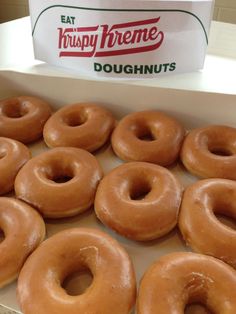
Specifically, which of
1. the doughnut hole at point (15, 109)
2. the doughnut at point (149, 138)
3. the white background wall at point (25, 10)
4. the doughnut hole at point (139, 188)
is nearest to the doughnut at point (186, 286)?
the doughnut hole at point (139, 188)

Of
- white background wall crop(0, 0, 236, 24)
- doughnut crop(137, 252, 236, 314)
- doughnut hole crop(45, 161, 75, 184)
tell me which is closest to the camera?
doughnut crop(137, 252, 236, 314)

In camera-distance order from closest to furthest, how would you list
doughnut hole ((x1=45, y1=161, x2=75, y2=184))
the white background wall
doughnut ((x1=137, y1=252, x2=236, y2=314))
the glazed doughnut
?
doughnut ((x1=137, y1=252, x2=236, y2=314)), doughnut hole ((x1=45, y1=161, x2=75, y2=184)), the glazed doughnut, the white background wall

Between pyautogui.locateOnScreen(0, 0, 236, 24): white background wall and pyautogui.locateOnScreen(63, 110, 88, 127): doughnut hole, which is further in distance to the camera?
pyautogui.locateOnScreen(0, 0, 236, 24): white background wall

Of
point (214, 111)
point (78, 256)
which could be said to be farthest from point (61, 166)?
point (214, 111)

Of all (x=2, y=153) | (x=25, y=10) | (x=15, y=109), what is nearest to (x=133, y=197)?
(x=2, y=153)

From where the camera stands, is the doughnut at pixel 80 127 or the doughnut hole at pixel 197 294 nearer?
the doughnut hole at pixel 197 294

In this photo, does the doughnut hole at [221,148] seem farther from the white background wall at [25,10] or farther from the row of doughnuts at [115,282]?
the white background wall at [25,10]

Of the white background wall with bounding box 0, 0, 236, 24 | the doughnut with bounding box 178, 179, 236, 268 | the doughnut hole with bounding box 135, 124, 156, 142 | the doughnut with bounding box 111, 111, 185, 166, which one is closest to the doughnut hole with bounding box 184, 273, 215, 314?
the doughnut with bounding box 178, 179, 236, 268

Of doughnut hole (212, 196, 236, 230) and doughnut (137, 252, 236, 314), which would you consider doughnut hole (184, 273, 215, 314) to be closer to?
doughnut (137, 252, 236, 314)

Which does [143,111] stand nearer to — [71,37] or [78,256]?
[71,37]
